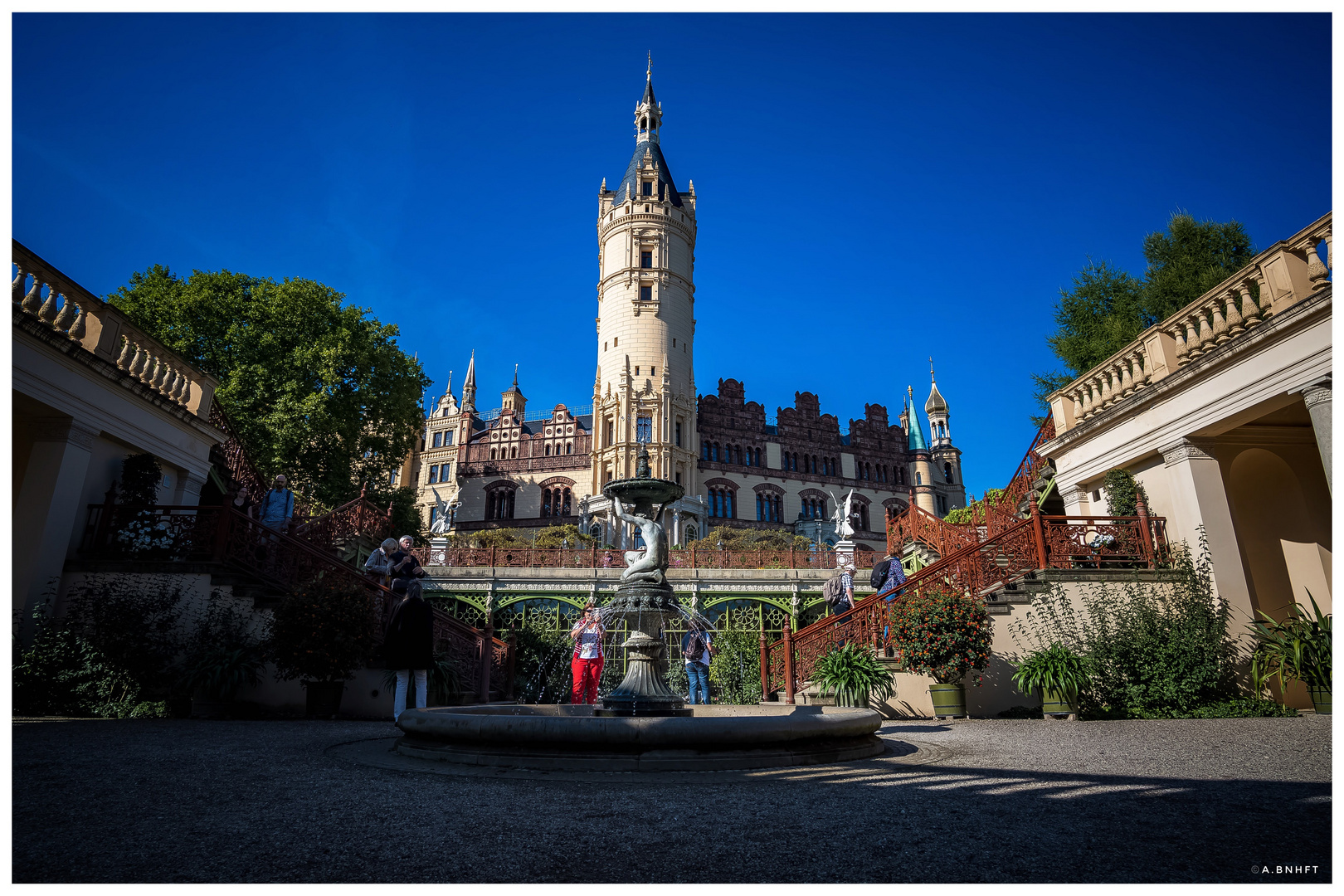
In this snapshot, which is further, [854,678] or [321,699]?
[854,678]

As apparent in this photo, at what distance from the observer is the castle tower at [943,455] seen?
64375 mm

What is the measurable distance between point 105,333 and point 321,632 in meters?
5.94

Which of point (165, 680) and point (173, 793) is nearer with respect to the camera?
point (173, 793)

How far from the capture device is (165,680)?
947 centimetres

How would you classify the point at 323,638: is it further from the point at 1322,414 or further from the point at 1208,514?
the point at 1322,414

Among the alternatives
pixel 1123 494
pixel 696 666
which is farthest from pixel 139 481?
pixel 1123 494

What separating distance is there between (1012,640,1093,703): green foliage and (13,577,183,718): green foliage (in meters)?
11.5

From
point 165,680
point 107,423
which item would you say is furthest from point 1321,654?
point 107,423

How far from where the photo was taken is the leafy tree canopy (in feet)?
65.6

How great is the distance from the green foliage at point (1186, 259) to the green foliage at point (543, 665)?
18274 millimetres

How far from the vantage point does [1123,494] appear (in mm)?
11430

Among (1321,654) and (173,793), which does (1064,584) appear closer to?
(1321,654)

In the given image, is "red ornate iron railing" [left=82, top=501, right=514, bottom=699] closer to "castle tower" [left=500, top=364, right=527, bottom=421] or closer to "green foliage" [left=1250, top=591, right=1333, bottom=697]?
"green foliage" [left=1250, top=591, right=1333, bottom=697]

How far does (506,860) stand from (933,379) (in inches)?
2810
